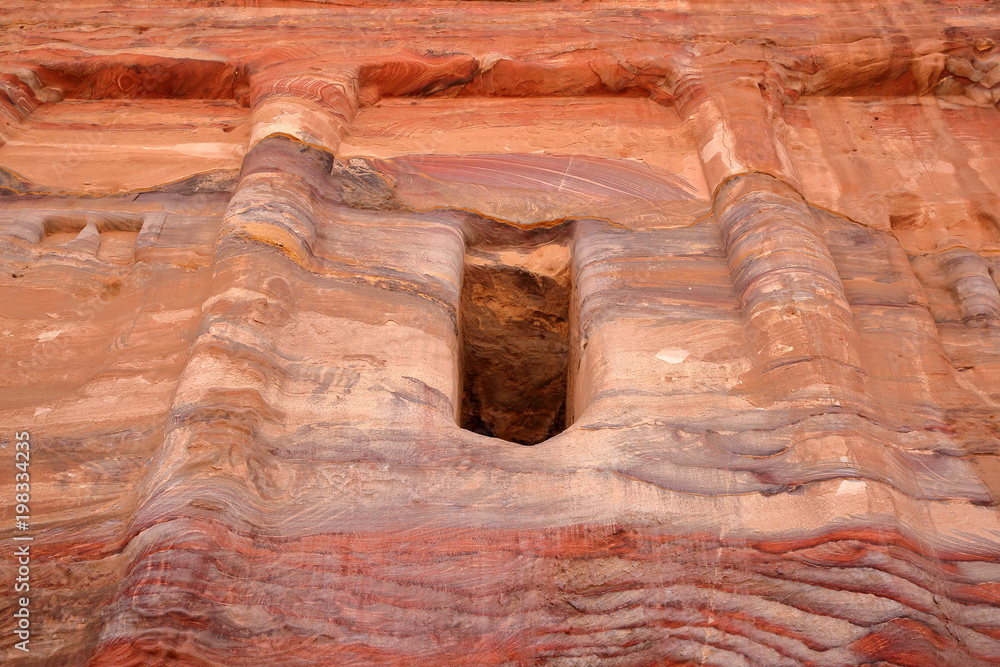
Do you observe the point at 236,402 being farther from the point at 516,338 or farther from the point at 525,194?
the point at 525,194

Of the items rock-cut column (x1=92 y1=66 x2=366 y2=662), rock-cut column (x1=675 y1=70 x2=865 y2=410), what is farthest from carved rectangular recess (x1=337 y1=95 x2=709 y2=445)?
rock-cut column (x1=92 y1=66 x2=366 y2=662)

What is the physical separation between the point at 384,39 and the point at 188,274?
2.64 meters

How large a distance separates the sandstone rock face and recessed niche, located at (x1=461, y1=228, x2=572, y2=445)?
0.02 m

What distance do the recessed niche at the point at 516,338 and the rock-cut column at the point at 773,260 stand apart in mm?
1007

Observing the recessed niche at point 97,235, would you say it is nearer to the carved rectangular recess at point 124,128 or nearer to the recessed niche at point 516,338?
the carved rectangular recess at point 124,128

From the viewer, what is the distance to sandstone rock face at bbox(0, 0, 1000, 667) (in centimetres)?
276

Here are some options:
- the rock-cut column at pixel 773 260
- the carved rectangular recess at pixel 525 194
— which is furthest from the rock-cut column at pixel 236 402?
the rock-cut column at pixel 773 260

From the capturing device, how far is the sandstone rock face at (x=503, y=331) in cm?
276

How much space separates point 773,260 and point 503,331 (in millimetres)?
1575

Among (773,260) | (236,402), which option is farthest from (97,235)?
(773,260)

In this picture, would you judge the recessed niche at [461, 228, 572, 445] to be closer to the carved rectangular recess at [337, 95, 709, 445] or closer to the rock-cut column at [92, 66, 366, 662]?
the carved rectangular recess at [337, 95, 709, 445]

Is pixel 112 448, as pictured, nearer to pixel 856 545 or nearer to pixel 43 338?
pixel 43 338

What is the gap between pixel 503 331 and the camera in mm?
4719

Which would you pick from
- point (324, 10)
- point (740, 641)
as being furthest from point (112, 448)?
point (324, 10)
